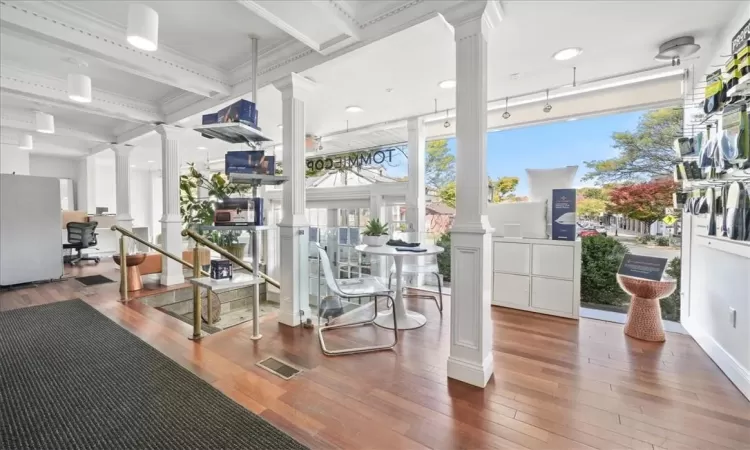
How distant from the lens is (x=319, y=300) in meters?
3.29

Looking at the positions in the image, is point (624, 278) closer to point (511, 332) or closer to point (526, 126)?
point (511, 332)

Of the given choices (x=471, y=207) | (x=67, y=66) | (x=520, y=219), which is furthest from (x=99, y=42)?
(x=520, y=219)

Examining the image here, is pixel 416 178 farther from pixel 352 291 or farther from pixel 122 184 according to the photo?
pixel 122 184

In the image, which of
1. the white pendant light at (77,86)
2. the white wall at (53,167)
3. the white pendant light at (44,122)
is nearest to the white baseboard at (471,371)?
the white pendant light at (77,86)

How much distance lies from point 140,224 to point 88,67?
7.42 m

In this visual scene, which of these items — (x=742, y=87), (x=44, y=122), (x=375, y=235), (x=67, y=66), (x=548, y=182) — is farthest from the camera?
(x=44, y=122)

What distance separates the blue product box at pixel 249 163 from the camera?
251cm

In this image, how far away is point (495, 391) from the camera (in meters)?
2.03

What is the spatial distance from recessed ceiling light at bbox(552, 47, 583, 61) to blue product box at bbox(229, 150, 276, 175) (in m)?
2.60

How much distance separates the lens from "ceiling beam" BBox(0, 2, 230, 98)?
7.39ft

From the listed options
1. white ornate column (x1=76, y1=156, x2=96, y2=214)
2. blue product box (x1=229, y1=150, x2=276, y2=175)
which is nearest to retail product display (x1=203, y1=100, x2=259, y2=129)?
blue product box (x1=229, y1=150, x2=276, y2=175)

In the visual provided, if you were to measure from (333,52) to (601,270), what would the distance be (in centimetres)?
381

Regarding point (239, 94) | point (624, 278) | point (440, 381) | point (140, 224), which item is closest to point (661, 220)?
point (624, 278)

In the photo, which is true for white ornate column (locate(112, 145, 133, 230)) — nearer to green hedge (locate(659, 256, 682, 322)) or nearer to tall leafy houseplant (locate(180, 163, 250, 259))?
tall leafy houseplant (locate(180, 163, 250, 259))
